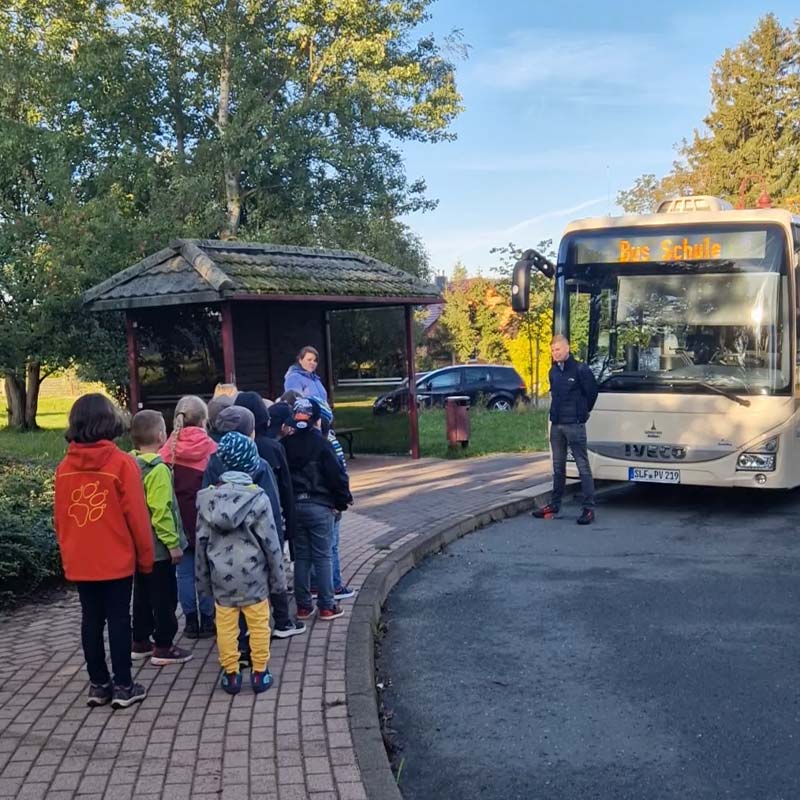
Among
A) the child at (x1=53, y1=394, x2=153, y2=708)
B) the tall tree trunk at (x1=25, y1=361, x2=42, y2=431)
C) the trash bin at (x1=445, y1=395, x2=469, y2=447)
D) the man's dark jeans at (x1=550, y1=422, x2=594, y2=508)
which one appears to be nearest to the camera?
the child at (x1=53, y1=394, x2=153, y2=708)

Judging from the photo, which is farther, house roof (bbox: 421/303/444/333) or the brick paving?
house roof (bbox: 421/303/444/333)

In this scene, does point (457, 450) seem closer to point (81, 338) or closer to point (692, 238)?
point (692, 238)

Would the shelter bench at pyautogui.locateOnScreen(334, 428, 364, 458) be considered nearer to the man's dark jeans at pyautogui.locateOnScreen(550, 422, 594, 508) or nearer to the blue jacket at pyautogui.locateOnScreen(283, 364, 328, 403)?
the man's dark jeans at pyautogui.locateOnScreen(550, 422, 594, 508)

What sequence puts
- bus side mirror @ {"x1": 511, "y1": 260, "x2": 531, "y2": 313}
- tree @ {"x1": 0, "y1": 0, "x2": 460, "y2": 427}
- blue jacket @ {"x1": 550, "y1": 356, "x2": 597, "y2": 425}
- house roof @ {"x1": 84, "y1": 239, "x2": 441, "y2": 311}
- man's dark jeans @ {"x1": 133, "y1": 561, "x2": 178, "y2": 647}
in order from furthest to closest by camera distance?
tree @ {"x1": 0, "y1": 0, "x2": 460, "y2": 427} → house roof @ {"x1": 84, "y1": 239, "x2": 441, "y2": 311} → bus side mirror @ {"x1": 511, "y1": 260, "x2": 531, "y2": 313} → blue jacket @ {"x1": 550, "y1": 356, "x2": 597, "y2": 425} → man's dark jeans @ {"x1": 133, "y1": 561, "x2": 178, "y2": 647}

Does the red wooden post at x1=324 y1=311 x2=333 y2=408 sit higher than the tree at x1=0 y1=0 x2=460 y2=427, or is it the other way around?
the tree at x1=0 y1=0 x2=460 y2=427

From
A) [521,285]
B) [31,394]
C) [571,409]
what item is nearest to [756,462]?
[571,409]

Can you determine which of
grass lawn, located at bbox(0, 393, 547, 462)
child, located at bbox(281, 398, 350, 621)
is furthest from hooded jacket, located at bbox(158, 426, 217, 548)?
grass lawn, located at bbox(0, 393, 547, 462)

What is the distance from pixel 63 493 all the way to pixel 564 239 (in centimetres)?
734

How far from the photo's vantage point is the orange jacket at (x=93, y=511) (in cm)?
431

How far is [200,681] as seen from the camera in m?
4.82

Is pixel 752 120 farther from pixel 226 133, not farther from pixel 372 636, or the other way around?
pixel 372 636

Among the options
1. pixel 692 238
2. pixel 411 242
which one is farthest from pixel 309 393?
pixel 411 242

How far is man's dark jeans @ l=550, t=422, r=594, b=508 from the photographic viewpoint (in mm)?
9352

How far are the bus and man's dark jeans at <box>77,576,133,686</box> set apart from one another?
6.39m
